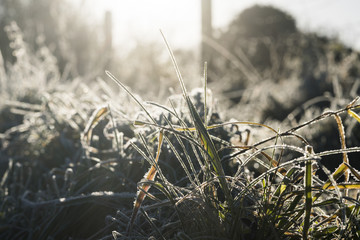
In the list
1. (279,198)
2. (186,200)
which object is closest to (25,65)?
(186,200)

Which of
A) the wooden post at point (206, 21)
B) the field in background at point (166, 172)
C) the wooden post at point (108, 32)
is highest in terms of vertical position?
the wooden post at point (206, 21)

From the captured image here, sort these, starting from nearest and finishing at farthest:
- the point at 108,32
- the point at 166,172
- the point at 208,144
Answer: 1. the point at 208,144
2. the point at 166,172
3. the point at 108,32

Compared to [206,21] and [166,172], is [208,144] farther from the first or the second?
[206,21]

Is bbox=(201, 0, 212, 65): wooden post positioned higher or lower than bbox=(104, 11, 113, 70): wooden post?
higher

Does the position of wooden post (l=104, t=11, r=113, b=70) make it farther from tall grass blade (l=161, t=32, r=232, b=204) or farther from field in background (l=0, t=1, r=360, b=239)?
tall grass blade (l=161, t=32, r=232, b=204)

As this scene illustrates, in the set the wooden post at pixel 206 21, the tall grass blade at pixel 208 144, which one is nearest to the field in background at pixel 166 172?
the tall grass blade at pixel 208 144

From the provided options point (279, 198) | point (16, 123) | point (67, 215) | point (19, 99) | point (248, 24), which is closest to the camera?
point (279, 198)

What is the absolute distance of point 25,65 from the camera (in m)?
2.91

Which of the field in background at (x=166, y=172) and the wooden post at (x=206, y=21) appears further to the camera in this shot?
the wooden post at (x=206, y=21)

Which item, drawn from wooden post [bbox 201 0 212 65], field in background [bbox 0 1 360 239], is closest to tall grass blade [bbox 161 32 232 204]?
field in background [bbox 0 1 360 239]

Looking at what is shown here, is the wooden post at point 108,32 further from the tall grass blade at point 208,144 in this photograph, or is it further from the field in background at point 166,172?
the tall grass blade at point 208,144

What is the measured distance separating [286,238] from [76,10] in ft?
29.1

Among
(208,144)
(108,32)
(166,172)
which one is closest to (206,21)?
(108,32)

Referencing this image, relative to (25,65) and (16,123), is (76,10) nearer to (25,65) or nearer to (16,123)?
(25,65)
